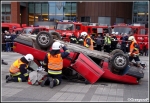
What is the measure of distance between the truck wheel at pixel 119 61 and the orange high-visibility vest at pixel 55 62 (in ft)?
5.30

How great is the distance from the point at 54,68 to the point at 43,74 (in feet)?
1.60

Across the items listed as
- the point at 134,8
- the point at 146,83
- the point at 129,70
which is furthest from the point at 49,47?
the point at 134,8

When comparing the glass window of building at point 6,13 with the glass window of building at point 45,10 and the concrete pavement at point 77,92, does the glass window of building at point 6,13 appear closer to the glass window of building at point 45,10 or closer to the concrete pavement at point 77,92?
the glass window of building at point 45,10

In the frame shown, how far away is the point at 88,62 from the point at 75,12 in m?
29.4

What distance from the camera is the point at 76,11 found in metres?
36.1

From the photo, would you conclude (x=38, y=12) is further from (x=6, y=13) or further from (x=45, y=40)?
(x=45, y=40)

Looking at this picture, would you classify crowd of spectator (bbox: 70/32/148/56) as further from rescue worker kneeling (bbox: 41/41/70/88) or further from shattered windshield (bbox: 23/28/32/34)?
rescue worker kneeling (bbox: 41/41/70/88)

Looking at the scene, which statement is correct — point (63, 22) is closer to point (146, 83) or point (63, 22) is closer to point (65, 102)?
point (146, 83)

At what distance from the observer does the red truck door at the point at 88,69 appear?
749 centimetres

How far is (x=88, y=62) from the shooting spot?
763 centimetres

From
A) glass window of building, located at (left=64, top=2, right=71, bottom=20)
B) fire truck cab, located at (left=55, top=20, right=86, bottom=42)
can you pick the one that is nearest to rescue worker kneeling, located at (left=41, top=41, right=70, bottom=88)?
fire truck cab, located at (left=55, top=20, right=86, bottom=42)

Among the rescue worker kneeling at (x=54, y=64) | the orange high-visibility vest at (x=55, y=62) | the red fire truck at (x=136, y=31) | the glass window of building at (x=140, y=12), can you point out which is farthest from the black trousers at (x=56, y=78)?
the glass window of building at (x=140, y=12)

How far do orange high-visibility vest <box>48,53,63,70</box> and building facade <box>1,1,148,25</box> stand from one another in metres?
27.8

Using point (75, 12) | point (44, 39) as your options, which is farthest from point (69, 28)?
point (75, 12)
